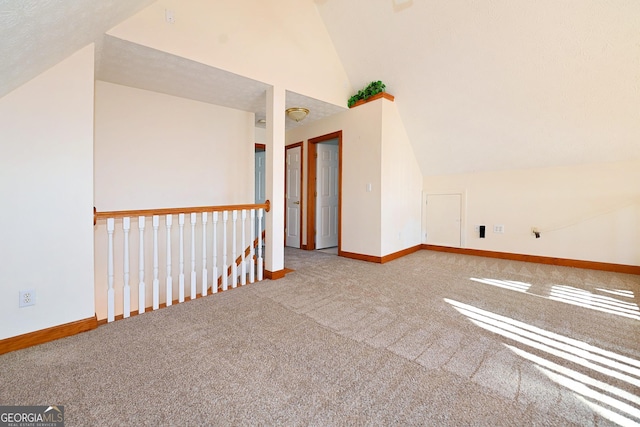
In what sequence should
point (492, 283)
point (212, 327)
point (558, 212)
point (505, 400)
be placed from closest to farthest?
point (505, 400), point (212, 327), point (492, 283), point (558, 212)

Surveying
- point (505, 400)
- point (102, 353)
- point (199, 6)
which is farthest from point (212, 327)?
point (199, 6)

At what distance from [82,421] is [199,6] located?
295cm

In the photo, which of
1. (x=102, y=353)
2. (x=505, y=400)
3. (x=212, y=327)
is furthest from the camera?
(x=212, y=327)

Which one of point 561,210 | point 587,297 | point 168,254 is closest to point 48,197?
point 168,254

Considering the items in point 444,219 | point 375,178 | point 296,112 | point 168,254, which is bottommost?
point 168,254

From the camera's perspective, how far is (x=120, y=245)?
10.0 ft

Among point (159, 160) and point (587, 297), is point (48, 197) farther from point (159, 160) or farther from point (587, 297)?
point (587, 297)

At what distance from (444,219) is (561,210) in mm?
1477

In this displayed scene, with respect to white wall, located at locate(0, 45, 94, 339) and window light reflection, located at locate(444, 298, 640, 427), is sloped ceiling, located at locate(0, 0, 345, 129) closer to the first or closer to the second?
white wall, located at locate(0, 45, 94, 339)

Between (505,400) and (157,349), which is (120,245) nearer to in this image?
(157,349)

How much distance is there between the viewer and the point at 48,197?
68.1 inches

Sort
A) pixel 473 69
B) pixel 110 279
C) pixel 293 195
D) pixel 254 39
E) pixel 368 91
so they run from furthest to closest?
pixel 293 195
pixel 368 91
pixel 473 69
pixel 254 39
pixel 110 279

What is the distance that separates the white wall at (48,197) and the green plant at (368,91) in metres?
2.96

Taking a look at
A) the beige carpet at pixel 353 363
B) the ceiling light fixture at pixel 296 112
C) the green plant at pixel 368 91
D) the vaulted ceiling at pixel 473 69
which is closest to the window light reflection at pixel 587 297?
the beige carpet at pixel 353 363
